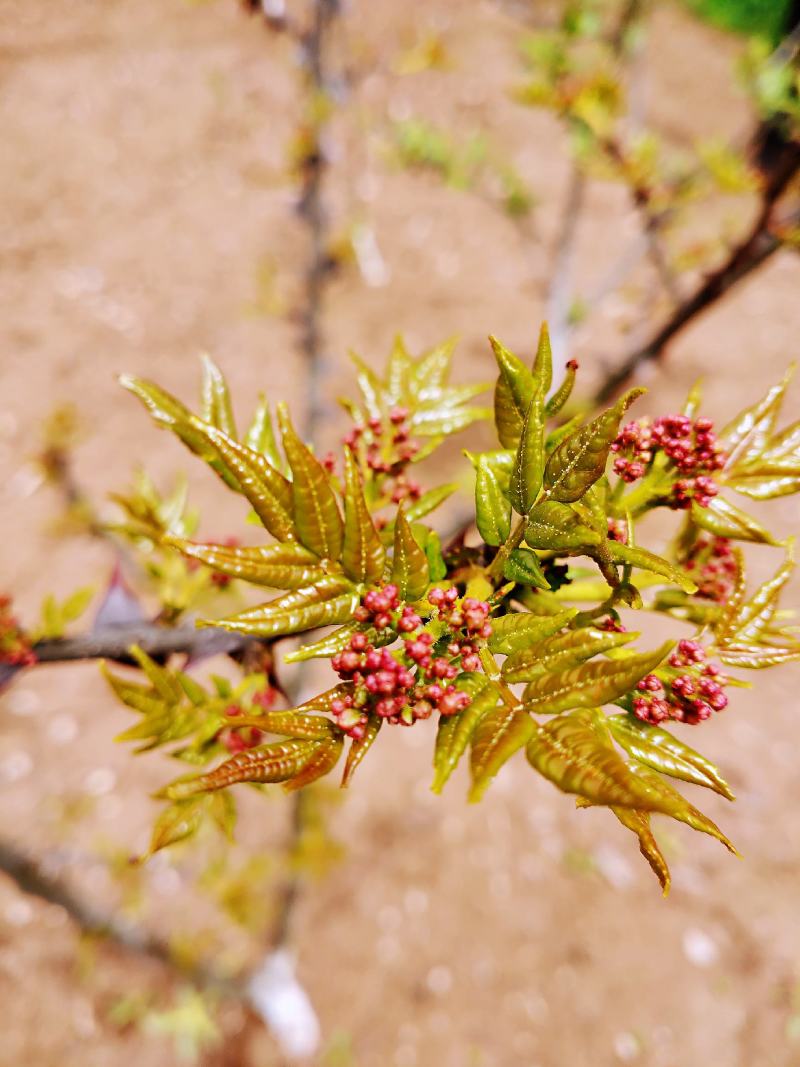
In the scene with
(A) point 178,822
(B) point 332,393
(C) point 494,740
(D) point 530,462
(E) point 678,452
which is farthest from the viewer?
(B) point 332,393

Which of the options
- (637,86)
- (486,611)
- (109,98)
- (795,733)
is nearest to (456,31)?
(637,86)

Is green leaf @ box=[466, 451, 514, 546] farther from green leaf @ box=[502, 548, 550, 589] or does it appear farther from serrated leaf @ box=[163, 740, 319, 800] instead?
serrated leaf @ box=[163, 740, 319, 800]

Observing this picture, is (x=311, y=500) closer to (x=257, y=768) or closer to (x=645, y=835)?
(x=257, y=768)

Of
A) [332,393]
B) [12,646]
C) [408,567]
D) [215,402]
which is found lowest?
[12,646]

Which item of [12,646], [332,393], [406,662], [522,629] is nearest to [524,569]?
[522,629]

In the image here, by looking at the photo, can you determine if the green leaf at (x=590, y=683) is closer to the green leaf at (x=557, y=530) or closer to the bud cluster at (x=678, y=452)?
the green leaf at (x=557, y=530)

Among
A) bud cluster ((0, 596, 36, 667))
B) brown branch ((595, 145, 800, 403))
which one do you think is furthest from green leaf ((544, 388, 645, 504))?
brown branch ((595, 145, 800, 403))
